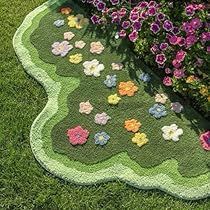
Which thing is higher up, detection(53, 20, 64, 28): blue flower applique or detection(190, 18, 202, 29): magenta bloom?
detection(190, 18, 202, 29): magenta bloom

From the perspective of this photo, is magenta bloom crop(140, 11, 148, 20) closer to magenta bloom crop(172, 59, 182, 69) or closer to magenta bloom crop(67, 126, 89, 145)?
magenta bloom crop(172, 59, 182, 69)

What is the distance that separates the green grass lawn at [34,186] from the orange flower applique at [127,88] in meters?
0.75

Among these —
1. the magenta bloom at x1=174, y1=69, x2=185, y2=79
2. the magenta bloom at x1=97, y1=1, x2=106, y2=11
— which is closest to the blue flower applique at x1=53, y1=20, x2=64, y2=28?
the magenta bloom at x1=97, y1=1, x2=106, y2=11

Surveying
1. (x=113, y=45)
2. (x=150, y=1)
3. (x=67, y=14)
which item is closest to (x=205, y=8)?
(x=150, y=1)

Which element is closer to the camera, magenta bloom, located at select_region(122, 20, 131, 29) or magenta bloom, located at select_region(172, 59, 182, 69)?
magenta bloom, located at select_region(172, 59, 182, 69)

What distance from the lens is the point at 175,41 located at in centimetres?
516

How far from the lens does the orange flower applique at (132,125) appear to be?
16.2 ft

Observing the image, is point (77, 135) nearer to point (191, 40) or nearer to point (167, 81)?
point (167, 81)

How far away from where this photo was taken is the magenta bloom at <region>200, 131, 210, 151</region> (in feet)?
15.8

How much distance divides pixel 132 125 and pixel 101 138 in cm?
32

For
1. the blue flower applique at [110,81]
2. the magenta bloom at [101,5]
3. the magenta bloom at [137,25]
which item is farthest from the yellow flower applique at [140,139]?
the magenta bloom at [101,5]

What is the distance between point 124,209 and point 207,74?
59.0 inches

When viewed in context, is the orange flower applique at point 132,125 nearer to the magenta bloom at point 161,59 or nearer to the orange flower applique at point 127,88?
the orange flower applique at point 127,88

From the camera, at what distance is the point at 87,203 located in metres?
4.54
